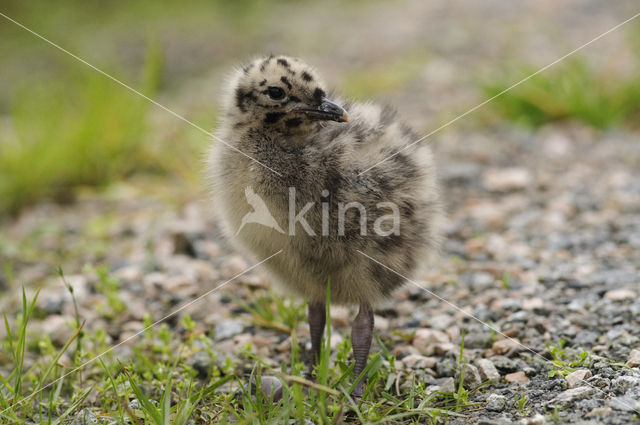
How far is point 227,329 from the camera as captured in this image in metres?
3.63

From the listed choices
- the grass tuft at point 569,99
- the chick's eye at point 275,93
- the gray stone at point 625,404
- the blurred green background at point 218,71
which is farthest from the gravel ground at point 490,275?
the chick's eye at point 275,93

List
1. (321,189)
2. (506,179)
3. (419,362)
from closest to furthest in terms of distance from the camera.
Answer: (321,189) < (419,362) < (506,179)

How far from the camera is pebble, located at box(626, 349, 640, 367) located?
9.18ft

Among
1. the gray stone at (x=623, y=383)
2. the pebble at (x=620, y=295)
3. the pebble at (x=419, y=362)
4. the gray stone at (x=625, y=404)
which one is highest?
the pebble at (x=620, y=295)

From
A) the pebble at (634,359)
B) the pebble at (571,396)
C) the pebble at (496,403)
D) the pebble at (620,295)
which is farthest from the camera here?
the pebble at (620,295)

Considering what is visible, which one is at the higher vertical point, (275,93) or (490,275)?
(275,93)

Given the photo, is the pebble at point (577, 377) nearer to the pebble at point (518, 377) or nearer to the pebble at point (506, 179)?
the pebble at point (518, 377)

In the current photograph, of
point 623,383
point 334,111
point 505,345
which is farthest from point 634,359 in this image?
point 334,111

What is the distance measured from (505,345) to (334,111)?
1.31 meters

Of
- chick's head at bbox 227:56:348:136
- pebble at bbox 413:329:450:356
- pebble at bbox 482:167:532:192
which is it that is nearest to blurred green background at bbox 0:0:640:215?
chick's head at bbox 227:56:348:136

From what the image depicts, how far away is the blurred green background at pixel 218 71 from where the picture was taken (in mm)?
5973

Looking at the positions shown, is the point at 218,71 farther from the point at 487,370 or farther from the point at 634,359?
the point at 634,359

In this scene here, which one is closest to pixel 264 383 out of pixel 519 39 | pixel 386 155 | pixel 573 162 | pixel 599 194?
pixel 386 155

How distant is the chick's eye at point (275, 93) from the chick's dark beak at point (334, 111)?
0.17 meters
